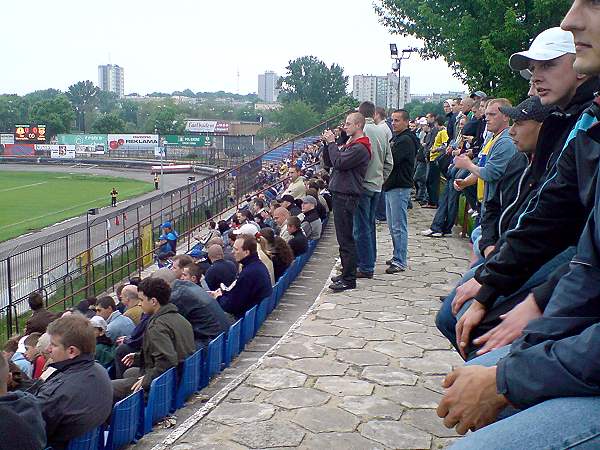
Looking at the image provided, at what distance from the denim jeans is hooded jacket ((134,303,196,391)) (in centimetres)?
768

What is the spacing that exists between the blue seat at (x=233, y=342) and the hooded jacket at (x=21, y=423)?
2312 millimetres

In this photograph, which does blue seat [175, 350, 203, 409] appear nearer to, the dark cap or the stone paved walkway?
the stone paved walkway

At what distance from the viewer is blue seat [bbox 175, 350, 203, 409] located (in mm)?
5000

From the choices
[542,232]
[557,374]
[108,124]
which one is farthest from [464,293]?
[108,124]

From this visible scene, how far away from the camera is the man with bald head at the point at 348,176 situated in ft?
22.0

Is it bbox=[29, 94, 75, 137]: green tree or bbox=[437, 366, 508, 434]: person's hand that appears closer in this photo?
bbox=[437, 366, 508, 434]: person's hand

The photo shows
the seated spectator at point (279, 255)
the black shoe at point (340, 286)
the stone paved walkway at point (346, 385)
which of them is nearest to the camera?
the stone paved walkway at point (346, 385)

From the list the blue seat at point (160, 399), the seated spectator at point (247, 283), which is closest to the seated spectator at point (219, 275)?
the seated spectator at point (247, 283)

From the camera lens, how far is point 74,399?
13.1 feet

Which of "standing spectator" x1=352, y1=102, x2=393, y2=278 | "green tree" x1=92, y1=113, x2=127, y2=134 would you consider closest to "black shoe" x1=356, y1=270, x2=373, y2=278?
"standing spectator" x1=352, y1=102, x2=393, y2=278

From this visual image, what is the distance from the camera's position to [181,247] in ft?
67.4

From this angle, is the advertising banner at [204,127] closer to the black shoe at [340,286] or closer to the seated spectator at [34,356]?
the black shoe at [340,286]

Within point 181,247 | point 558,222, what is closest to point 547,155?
point 558,222

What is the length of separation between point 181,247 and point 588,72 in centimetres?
1959
